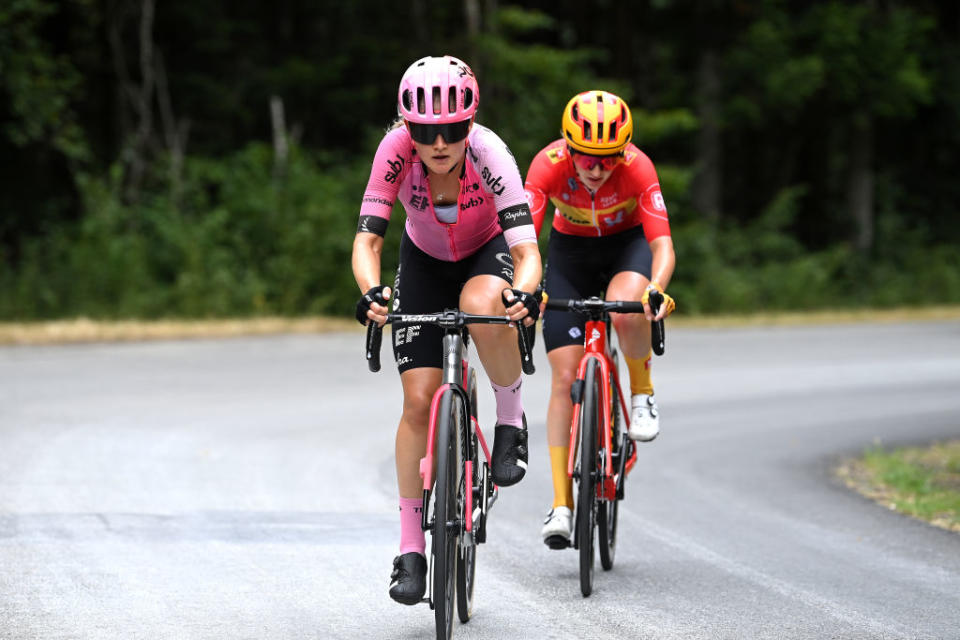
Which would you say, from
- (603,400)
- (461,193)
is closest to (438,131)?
(461,193)

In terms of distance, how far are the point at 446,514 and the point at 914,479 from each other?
5.39m

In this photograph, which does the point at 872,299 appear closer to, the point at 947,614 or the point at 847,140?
the point at 847,140

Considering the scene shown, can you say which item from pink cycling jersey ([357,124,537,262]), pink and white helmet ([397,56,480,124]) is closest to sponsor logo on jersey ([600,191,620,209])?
pink cycling jersey ([357,124,537,262])

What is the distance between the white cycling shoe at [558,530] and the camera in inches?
248

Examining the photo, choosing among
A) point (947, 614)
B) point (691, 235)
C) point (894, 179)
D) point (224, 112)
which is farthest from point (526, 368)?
point (894, 179)

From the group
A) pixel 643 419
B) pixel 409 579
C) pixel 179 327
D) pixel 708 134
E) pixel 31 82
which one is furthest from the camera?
pixel 708 134

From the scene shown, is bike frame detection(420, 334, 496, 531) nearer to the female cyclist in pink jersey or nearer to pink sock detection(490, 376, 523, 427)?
the female cyclist in pink jersey

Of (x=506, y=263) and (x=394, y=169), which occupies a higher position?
(x=394, y=169)

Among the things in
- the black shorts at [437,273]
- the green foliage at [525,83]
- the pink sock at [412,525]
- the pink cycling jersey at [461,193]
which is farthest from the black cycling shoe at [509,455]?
the green foliage at [525,83]

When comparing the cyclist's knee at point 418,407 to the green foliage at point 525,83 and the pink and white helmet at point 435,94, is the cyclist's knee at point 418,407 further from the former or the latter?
the green foliage at point 525,83

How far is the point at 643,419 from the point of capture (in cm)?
707

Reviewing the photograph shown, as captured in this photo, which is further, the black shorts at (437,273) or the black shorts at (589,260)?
the black shorts at (589,260)

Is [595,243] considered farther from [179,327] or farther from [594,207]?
[179,327]

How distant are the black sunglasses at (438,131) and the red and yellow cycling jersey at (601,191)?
1.38m
